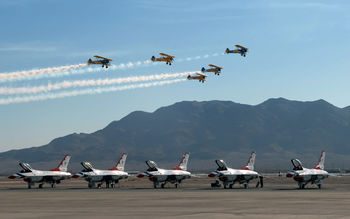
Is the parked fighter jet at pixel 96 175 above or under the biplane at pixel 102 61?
under

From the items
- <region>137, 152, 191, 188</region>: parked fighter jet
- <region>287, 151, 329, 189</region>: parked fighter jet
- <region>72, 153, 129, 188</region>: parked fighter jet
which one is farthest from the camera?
<region>72, 153, 129, 188</region>: parked fighter jet

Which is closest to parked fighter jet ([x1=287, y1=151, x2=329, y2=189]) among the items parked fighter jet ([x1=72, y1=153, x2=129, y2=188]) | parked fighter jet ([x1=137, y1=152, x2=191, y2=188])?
parked fighter jet ([x1=137, y1=152, x2=191, y2=188])

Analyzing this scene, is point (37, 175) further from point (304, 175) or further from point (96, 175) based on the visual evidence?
point (304, 175)

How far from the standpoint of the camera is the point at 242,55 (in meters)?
102

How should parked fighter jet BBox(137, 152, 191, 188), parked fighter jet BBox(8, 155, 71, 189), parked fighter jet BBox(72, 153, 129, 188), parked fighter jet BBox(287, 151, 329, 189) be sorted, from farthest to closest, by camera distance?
parked fighter jet BBox(8, 155, 71, 189)
parked fighter jet BBox(72, 153, 129, 188)
parked fighter jet BBox(137, 152, 191, 188)
parked fighter jet BBox(287, 151, 329, 189)

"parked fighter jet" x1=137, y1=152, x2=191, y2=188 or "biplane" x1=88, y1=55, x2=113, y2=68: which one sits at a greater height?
"biplane" x1=88, y1=55, x2=113, y2=68

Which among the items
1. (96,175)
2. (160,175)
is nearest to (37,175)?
(96,175)

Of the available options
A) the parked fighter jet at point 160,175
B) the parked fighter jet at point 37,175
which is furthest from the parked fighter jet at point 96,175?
the parked fighter jet at point 160,175

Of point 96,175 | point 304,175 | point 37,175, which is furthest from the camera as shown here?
point 37,175

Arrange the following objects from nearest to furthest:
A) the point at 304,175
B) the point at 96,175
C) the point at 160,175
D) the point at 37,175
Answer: the point at 304,175
the point at 160,175
the point at 96,175
the point at 37,175

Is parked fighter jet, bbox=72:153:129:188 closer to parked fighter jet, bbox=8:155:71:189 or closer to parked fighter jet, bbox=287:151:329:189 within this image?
parked fighter jet, bbox=8:155:71:189

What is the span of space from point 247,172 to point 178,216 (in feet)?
162

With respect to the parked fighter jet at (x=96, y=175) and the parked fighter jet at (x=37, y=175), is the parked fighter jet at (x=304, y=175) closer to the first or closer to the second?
the parked fighter jet at (x=96, y=175)

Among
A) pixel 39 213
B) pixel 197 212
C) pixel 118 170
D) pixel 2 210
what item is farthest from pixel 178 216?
pixel 118 170
